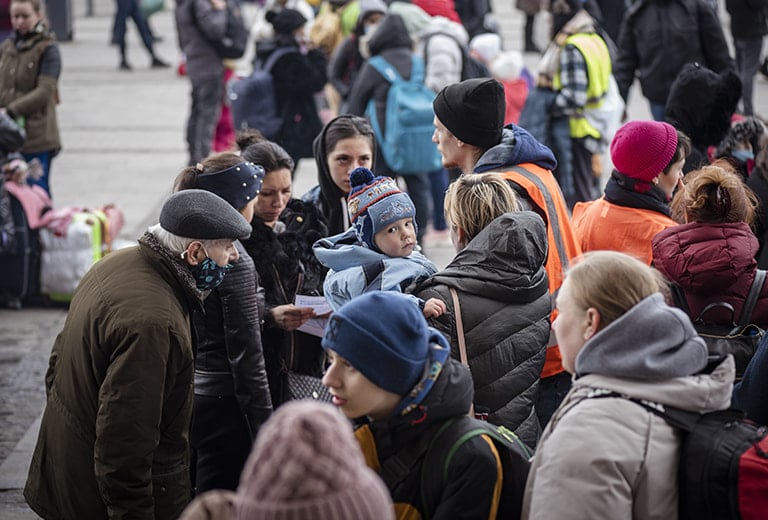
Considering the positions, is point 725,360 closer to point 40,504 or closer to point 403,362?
point 403,362

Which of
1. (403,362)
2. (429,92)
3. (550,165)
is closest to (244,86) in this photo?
(429,92)

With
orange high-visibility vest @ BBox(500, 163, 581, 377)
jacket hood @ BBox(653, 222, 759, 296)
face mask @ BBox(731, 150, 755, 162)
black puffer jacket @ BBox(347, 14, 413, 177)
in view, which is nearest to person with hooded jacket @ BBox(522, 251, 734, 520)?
jacket hood @ BBox(653, 222, 759, 296)

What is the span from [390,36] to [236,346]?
466 cm

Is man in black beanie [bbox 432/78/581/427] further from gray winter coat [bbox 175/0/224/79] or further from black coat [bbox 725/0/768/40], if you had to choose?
black coat [bbox 725/0/768/40]

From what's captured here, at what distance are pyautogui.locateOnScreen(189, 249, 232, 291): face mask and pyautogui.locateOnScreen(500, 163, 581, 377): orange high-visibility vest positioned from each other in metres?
1.24

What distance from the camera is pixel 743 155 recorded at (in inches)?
216

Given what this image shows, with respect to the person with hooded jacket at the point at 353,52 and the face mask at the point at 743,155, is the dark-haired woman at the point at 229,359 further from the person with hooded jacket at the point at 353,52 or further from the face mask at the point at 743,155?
the person with hooded jacket at the point at 353,52

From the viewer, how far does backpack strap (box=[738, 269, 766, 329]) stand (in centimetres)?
400

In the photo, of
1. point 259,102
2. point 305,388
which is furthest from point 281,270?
point 259,102

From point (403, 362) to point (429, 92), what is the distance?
235 inches

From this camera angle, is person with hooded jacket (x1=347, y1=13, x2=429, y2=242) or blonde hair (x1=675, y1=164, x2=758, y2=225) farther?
person with hooded jacket (x1=347, y1=13, x2=429, y2=242)

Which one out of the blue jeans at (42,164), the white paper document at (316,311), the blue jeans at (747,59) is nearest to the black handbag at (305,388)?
the white paper document at (316,311)

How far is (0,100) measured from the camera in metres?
8.70

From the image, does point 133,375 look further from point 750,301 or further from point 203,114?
point 203,114
